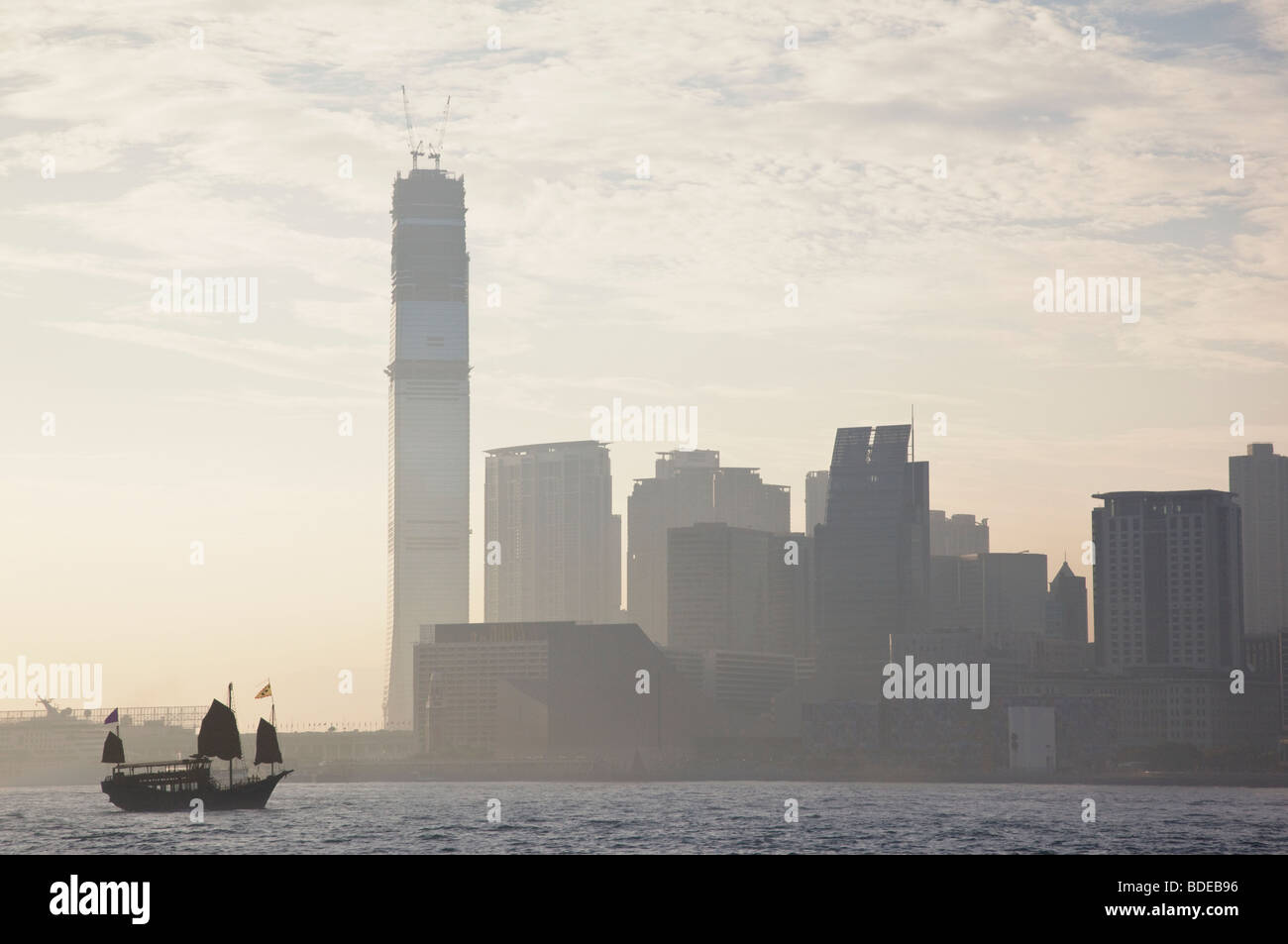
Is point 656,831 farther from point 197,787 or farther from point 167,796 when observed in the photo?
point 197,787

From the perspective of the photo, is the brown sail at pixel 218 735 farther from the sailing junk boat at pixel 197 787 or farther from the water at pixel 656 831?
the water at pixel 656 831

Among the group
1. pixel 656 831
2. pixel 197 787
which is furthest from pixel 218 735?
pixel 656 831

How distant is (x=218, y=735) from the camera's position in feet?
641

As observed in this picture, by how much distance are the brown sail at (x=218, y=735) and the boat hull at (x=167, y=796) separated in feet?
14.9

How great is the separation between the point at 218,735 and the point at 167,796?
950cm

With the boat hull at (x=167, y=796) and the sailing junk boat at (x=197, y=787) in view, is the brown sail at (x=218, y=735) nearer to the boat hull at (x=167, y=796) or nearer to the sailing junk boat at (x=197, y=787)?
the sailing junk boat at (x=197, y=787)

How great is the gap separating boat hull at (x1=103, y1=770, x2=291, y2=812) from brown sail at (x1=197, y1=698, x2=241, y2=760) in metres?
4.54

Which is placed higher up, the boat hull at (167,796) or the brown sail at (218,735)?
the brown sail at (218,735)

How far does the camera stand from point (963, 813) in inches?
7136

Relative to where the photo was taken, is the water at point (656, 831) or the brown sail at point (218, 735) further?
the brown sail at point (218, 735)

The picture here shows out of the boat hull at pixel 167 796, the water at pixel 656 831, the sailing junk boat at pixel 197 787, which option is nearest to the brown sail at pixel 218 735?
the sailing junk boat at pixel 197 787

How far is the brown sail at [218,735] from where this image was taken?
193875 mm
